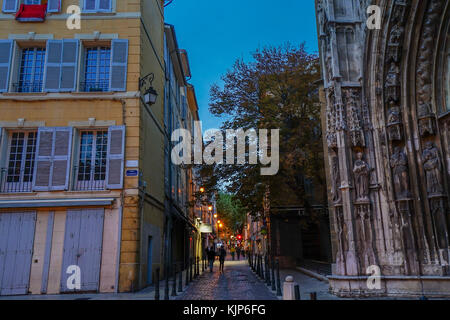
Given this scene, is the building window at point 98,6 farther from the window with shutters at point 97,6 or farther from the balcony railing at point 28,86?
the balcony railing at point 28,86

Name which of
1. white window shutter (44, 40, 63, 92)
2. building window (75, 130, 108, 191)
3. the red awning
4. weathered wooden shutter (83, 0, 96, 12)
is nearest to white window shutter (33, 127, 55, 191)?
building window (75, 130, 108, 191)

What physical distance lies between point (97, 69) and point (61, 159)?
3870mm

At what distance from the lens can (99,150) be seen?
13195 millimetres

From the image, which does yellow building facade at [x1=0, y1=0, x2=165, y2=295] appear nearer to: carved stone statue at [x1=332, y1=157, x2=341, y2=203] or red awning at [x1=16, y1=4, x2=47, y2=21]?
red awning at [x1=16, y1=4, x2=47, y2=21]

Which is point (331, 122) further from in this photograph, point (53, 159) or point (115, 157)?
point (53, 159)

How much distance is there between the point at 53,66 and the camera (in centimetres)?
1362

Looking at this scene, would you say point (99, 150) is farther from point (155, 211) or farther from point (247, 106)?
point (247, 106)

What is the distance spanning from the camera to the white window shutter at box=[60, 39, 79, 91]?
44.2ft

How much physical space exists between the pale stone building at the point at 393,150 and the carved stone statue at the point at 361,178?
1.0 inches

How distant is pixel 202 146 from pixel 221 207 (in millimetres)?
48969

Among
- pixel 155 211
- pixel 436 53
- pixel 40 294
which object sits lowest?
pixel 40 294

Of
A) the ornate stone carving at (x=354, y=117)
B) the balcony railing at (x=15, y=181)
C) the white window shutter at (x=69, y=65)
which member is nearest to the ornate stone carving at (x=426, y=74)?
the ornate stone carving at (x=354, y=117)

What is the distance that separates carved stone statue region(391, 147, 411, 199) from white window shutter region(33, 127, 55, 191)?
11153 mm
